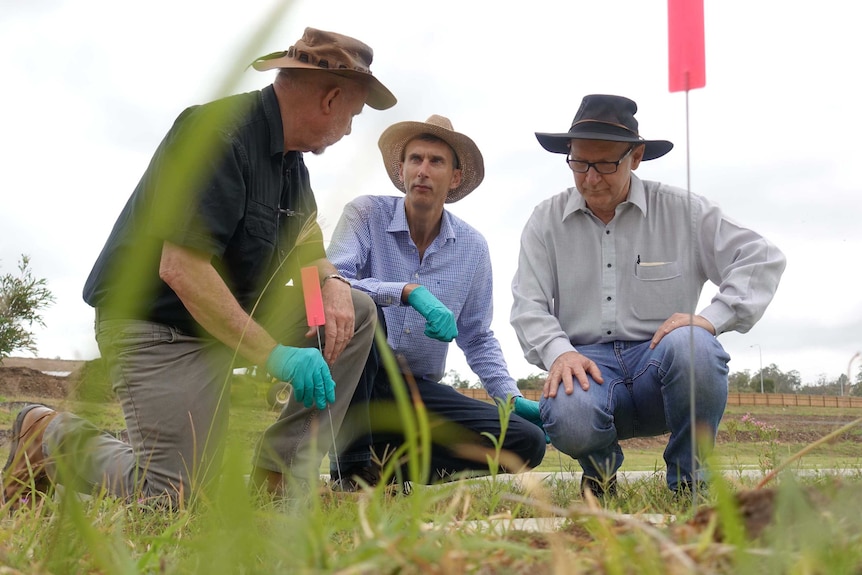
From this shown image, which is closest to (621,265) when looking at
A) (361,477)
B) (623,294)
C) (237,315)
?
(623,294)

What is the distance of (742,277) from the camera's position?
293cm

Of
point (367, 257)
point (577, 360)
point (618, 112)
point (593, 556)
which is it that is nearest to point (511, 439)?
point (577, 360)

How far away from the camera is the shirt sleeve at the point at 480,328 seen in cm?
397

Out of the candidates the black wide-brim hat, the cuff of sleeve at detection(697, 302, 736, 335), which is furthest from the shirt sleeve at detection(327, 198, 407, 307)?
the cuff of sleeve at detection(697, 302, 736, 335)

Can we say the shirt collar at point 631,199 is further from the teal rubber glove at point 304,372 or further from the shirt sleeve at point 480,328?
the teal rubber glove at point 304,372

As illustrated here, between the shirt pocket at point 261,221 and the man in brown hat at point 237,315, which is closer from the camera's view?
the man in brown hat at point 237,315

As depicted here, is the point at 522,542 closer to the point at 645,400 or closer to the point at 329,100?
the point at 329,100

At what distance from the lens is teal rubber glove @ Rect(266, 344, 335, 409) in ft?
8.34

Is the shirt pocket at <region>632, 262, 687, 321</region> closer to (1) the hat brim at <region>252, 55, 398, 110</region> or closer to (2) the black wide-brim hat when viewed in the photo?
(2) the black wide-brim hat

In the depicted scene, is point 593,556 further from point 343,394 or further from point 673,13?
point 343,394

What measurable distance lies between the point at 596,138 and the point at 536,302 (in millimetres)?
708

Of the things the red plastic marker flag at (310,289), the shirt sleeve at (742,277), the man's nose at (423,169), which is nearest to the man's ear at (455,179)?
the man's nose at (423,169)

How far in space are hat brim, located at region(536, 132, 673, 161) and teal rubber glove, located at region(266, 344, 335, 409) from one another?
4.27ft

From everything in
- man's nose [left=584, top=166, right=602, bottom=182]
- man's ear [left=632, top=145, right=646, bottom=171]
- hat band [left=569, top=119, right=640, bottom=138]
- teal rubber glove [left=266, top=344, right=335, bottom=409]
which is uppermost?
hat band [left=569, top=119, right=640, bottom=138]
